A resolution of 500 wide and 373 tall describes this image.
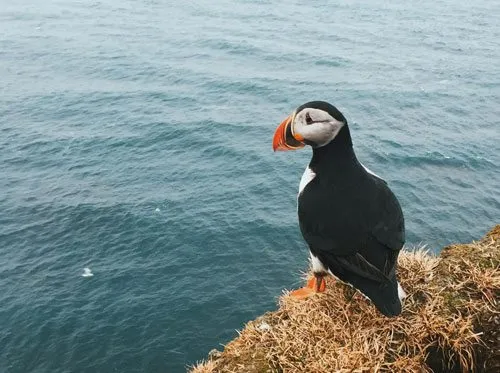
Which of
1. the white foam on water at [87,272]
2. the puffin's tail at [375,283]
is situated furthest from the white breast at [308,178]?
the white foam on water at [87,272]

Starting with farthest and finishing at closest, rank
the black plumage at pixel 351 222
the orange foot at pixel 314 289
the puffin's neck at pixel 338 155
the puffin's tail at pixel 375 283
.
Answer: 1. the orange foot at pixel 314 289
2. the puffin's neck at pixel 338 155
3. the black plumage at pixel 351 222
4. the puffin's tail at pixel 375 283

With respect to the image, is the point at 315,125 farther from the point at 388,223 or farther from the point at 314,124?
the point at 388,223

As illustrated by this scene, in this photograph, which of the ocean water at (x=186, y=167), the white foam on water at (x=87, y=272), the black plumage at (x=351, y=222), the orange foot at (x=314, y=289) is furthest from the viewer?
the white foam on water at (x=87, y=272)

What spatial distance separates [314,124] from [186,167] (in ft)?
134

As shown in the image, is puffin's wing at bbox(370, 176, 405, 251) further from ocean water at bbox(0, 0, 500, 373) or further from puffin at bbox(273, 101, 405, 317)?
ocean water at bbox(0, 0, 500, 373)

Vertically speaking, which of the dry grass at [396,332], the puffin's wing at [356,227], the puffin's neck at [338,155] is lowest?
the dry grass at [396,332]

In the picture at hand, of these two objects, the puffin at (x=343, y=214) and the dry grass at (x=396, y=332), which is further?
the puffin at (x=343, y=214)

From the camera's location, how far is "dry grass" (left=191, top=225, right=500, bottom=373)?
18.8 ft

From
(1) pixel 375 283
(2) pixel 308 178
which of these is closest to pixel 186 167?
(2) pixel 308 178

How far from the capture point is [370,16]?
367 ft

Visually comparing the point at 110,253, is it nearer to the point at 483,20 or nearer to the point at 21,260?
the point at 21,260

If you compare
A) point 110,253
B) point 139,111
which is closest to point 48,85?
point 139,111

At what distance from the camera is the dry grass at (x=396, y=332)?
18.8 feet

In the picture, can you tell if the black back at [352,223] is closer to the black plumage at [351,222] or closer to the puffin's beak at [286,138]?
the black plumage at [351,222]
